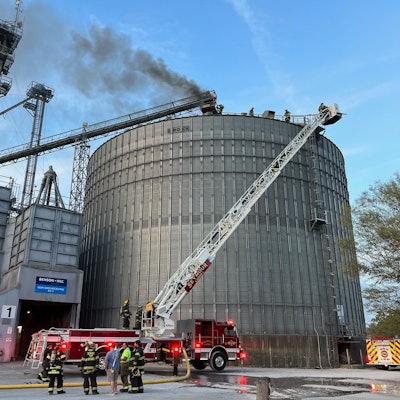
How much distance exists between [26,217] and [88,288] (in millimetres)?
10774

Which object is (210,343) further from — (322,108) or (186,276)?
(322,108)

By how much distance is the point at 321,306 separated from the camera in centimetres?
3406

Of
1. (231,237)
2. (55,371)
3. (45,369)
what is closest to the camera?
(55,371)

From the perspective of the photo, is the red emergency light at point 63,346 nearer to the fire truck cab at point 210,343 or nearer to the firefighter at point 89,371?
the firefighter at point 89,371

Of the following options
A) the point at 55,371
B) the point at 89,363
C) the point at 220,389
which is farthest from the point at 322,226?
the point at 55,371

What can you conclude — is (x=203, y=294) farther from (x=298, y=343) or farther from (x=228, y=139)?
(x=228, y=139)

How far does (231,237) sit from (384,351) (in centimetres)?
1387

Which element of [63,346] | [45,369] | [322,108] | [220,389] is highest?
[322,108]

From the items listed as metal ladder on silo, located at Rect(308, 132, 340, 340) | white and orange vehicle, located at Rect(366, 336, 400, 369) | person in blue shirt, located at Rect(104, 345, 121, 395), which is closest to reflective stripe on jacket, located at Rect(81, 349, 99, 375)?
person in blue shirt, located at Rect(104, 345, 121, 395)

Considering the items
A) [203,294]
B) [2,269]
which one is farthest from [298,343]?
[2,269]

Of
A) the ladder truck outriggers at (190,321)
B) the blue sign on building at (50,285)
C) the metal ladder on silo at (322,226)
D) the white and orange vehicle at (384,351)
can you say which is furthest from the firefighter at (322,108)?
the blue sign on building at (50,285)

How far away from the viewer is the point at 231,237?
3406 cm

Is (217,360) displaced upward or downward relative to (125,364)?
downward

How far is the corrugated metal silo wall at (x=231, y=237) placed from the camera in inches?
1293
